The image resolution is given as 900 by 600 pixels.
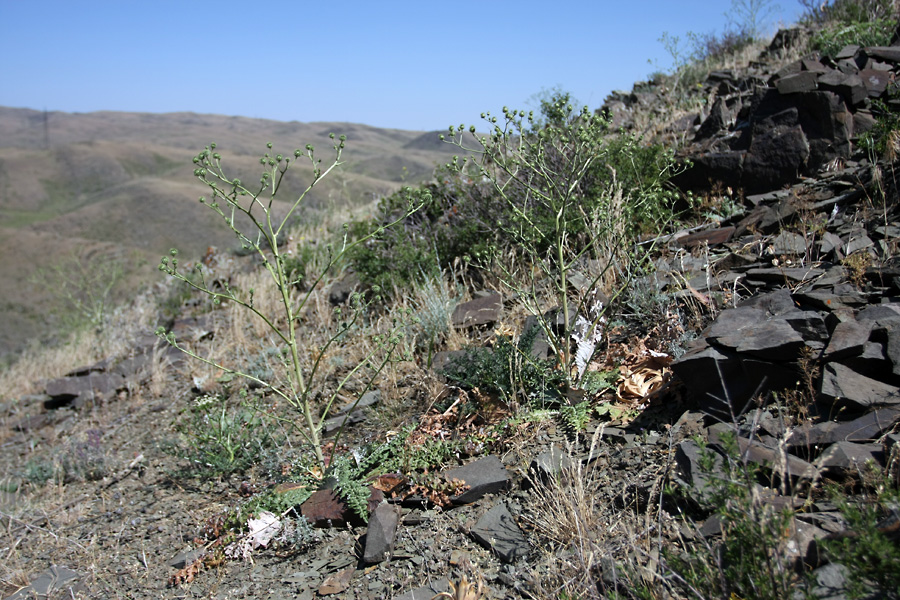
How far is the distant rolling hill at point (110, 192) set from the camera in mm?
42188

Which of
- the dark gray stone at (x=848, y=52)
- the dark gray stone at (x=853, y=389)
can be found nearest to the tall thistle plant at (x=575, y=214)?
the dark gray stone at (x=853, y=389)

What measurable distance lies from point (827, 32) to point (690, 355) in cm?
675

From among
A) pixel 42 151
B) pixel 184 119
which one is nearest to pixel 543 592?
pixel 42 151

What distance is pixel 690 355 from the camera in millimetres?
3092

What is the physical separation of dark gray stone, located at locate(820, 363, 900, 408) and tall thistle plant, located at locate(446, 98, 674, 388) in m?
1.16

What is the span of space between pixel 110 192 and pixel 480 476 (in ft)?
295

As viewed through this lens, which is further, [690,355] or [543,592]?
[690,355]

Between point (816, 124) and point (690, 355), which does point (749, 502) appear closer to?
point (690, 355)

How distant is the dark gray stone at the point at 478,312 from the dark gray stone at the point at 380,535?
216 centimetres

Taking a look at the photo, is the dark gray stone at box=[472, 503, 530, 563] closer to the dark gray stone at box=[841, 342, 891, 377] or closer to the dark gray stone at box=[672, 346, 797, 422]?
the dark gray stone at box=[672, 346, 797, 422]

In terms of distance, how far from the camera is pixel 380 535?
2793 mm

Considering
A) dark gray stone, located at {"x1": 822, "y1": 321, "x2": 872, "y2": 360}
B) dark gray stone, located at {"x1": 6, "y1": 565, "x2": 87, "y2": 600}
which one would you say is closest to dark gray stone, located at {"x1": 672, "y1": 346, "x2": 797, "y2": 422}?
dark gray stone, located at {"x1": 822, "y1": 321, "x2": 872, "y2": 360}

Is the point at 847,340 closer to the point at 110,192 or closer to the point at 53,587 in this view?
the point at 53,587

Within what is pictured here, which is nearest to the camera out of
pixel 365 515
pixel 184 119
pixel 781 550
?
pixel 781 550
